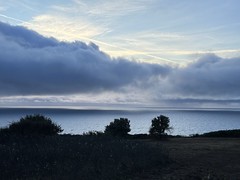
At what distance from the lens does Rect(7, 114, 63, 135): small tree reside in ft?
89.6

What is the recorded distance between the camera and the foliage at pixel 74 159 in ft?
48.5

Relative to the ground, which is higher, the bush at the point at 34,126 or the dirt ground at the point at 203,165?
the bush at the point at 34,126

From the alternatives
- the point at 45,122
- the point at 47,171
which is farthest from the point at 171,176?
the point at 45,122

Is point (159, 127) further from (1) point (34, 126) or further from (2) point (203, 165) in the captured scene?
(2) point (203, 165)

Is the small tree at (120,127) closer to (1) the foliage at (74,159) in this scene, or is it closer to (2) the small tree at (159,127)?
(2) the small tree at (159,127)

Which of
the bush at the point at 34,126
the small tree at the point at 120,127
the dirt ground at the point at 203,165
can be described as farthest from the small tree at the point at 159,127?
the dirt ground at the point at 203,165

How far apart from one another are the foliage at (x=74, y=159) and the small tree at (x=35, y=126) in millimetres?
5079

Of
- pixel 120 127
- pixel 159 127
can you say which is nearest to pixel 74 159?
pixel 120 127

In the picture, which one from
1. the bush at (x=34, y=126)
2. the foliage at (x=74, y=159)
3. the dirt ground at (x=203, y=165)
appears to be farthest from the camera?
the bush at (x=34, y=126)

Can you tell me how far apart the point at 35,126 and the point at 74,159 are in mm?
11168

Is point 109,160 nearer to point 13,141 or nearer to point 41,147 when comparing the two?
point 41,147

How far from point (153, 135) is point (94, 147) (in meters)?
18.3

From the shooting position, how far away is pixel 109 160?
1719 centimetres

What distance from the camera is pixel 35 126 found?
27.9 meters
